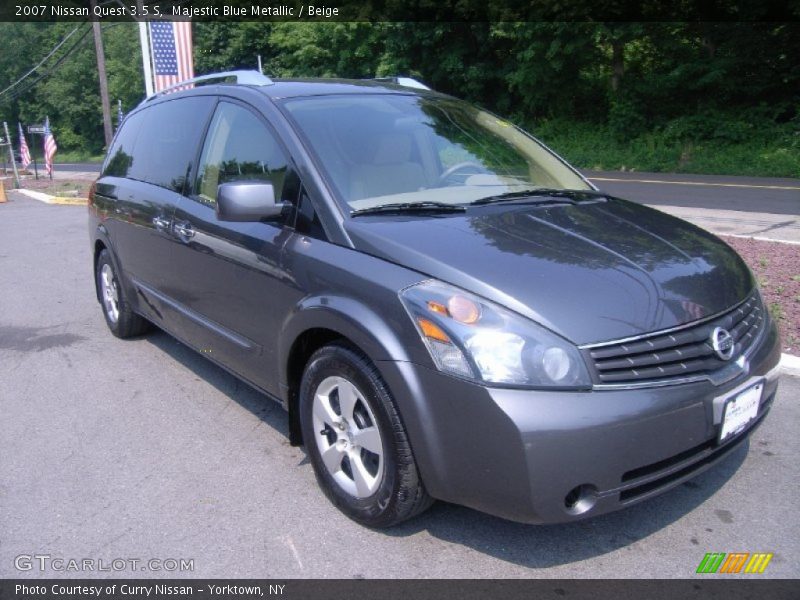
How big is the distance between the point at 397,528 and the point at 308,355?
0.84 metres

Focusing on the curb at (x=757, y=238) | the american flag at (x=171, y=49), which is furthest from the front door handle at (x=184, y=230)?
the american flag at (x=171, y=49)

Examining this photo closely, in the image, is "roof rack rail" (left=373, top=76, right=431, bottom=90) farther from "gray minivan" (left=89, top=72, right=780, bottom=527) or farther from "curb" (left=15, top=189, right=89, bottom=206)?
"curb" (left=15, top=189, right=89, bottom=206)

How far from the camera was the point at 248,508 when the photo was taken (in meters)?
3.16

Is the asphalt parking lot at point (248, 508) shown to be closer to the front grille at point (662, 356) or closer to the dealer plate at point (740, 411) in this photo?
the dealer plate at point (740, 411)

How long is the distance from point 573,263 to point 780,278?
4.11 metres

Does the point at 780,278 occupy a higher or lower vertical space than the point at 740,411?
lower

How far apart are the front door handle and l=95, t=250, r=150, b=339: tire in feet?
4.78

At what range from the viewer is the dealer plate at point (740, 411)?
261cm

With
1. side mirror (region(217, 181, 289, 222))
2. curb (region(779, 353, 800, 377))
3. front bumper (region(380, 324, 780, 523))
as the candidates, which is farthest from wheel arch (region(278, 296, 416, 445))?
curb (region(779, 353, 800, 377))

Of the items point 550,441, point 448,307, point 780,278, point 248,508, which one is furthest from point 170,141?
point 780,278

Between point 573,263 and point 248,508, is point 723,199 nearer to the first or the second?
point 573,263

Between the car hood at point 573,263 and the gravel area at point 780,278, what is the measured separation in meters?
1.97
